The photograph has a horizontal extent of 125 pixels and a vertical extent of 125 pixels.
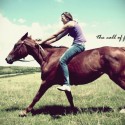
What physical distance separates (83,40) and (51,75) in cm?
140

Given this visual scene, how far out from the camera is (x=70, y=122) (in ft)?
22.6

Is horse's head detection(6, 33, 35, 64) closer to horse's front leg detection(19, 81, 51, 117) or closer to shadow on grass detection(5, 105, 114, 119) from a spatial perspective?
horse's front leg detection(19, 81, 51, 117)

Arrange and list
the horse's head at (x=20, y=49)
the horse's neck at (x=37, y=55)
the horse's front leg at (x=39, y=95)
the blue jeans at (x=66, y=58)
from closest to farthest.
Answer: the blue jeans at (x=66, y=58) → the horse's front leg at (x=39, y=95) → the horse's neck at (x=37, y=55) → the horse's head at (x=20, y=49)

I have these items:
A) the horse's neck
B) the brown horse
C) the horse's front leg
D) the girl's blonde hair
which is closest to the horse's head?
the brown horse

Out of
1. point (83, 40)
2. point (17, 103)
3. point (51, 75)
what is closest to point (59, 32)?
point (83, 40)

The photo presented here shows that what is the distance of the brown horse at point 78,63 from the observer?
8.09 meters

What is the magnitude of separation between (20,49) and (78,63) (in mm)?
1932

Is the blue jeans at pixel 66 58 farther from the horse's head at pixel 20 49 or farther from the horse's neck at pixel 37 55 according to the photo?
the horse's head at pixel 20 49

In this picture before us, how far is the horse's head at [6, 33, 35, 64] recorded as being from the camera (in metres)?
8.86

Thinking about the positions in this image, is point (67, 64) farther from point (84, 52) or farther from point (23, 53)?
point (23, 53)

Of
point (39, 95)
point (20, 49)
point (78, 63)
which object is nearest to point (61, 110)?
point (39, 95)

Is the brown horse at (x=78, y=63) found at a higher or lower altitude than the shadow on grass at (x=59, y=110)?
higher

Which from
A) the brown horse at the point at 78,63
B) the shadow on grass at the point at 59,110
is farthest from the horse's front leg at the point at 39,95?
the shadow on grass at the point at 59,110

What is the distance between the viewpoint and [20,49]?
8.87m
